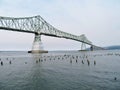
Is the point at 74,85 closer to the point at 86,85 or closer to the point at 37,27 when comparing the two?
the point at 86,85

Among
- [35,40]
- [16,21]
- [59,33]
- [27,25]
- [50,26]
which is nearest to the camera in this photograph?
[16,21]

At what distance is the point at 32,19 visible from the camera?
144375 mm

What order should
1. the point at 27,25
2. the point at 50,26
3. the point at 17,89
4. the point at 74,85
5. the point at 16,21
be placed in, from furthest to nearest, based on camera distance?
the point at 50,26 → the point at 27,25 → the point at 16,21 → the point at 74,85 → the point at 17,89

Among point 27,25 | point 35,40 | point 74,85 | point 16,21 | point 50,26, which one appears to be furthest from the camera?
point 50,26

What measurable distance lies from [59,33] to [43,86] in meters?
146

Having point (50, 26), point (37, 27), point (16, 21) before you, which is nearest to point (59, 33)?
point (50, 26)

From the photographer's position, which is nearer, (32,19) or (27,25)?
(27,25)

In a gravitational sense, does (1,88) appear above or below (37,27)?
below

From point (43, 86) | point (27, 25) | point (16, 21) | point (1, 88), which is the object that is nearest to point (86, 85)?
point (43, 86)

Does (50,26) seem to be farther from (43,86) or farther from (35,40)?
(43,86)

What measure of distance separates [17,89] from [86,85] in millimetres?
11871

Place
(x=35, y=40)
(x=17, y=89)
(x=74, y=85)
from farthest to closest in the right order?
(x=35, y=40) → (x=74, y=85) → (x=17, y=89)

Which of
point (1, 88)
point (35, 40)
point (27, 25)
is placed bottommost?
point (1, 88)

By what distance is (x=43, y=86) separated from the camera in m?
31.0
